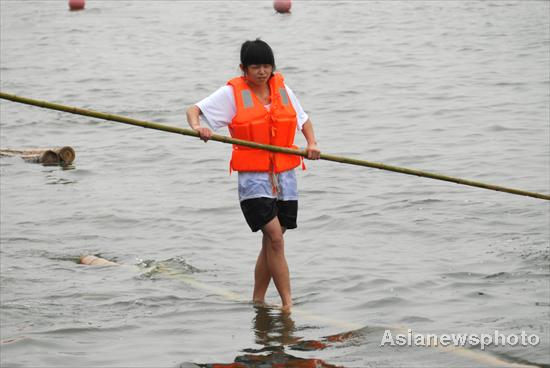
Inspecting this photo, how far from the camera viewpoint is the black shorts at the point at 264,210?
766 cm

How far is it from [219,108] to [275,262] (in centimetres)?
118

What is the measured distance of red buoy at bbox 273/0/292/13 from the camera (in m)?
31.0

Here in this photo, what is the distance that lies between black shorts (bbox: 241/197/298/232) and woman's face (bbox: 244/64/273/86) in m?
0.81

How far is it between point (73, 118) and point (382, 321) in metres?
11.4

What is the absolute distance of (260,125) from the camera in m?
7.58

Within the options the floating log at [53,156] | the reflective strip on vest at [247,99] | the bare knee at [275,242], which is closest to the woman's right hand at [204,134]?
the reflective strip on vest at [247,99]

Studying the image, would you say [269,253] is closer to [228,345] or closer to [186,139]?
[228,345]

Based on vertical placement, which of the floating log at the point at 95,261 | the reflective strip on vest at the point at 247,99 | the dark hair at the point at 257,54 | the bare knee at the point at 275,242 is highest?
the dark hair at the point at 257,54

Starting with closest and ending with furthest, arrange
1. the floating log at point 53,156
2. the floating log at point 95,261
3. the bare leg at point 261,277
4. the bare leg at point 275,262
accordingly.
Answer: the bare leg at point 275,262 → the bare leg at point 261,277 → the floating log at point 95,261 → the floating log at point 53,156

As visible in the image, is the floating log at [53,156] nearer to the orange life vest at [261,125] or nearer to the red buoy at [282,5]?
the orange life vest at [261,125]

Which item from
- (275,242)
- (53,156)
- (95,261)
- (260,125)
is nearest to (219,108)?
(260,125)

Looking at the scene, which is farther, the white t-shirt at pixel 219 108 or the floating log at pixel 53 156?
the floating log at pixel 53 156

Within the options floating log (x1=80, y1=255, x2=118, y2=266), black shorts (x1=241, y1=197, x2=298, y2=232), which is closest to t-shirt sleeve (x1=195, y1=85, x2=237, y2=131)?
black shorts (x1=241, y1=197, x2=298, y2=232)

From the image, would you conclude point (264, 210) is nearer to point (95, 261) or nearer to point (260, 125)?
point (260, 125)
